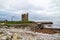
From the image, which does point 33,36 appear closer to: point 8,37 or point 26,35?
point 26,35

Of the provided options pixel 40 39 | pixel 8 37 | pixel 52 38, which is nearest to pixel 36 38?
pixel 40 39

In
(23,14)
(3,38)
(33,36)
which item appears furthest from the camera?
(23,14)

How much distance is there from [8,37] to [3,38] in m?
0.43

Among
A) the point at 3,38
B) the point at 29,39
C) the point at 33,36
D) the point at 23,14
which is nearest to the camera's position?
the point at 3,38

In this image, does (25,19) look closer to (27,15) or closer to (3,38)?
(27,15)

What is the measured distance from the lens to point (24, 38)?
13.6 m

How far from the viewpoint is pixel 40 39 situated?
1347 centimetres

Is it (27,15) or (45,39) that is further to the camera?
(27,15)

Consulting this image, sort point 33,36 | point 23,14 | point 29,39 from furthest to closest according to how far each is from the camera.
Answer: point 23,14 → point 33,36 → point 29,39

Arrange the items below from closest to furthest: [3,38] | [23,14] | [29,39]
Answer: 1. [3,38]
2. [29,39]
3. [23,14]

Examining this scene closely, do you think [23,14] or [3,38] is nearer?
[3,38]

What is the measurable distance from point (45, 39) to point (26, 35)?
1705 mm

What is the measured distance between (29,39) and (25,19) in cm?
1563

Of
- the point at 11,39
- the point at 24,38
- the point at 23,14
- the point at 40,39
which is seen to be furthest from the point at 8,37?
the point at 23,14
